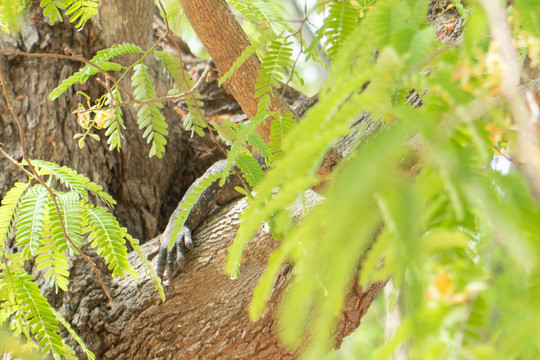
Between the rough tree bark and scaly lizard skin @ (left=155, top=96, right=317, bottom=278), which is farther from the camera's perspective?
scaly lizard skin @ (left=155, top=96, right=317, bottom=278)

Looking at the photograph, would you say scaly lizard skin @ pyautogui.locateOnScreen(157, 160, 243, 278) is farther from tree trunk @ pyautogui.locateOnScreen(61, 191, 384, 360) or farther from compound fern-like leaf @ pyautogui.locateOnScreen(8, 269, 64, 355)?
compound fern-like leaf @ pyautogui.locateOnScreen(8, 269, 64, 355)

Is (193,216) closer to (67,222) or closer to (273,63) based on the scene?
(67,222)

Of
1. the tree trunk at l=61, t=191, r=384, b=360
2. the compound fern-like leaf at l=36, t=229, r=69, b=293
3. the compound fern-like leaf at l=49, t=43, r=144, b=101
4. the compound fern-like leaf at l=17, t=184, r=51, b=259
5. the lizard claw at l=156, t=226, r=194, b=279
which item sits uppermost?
the compound fern-like leaf at l=49, t=43, r=144, b=101

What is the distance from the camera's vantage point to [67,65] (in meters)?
2.65

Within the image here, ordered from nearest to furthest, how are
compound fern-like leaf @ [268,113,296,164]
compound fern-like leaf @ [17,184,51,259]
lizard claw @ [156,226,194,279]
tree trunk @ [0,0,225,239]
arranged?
compound fern-like leaf @ [268,113,296,164] < compound fern-like leaf @ [17,184,51,259] < lizard claw @ [156,226,194,279] < tree trunk @ [0,0,225,239]

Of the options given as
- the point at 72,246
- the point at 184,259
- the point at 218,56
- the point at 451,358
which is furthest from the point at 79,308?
the point at 451,358

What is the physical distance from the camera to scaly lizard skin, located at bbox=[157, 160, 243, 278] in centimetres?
209

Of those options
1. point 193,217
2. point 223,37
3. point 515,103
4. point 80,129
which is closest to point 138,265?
point 193,217

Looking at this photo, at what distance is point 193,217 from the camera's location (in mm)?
2250

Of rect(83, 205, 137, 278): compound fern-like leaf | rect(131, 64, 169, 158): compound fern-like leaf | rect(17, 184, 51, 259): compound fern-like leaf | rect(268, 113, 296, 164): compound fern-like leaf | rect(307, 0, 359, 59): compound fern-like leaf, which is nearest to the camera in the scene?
rect(307, 0, 359, 59): compound fern-like leaf

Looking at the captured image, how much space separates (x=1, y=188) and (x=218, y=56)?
134cm

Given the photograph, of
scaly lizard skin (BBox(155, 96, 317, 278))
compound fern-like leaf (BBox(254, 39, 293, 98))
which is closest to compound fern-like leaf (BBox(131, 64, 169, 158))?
scaly lizard skin (BBox(155, 96, 317, 278))

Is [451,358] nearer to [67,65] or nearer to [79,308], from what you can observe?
[79,308]

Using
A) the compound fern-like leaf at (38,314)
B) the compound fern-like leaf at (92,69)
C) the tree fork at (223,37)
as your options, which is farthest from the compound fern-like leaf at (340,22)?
the compound fern-like leaf at (38,314)
